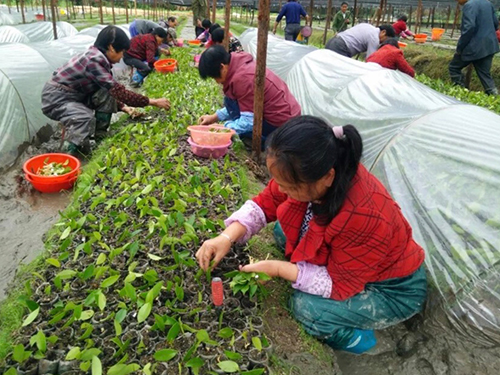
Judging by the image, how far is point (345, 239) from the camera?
1.95 meters

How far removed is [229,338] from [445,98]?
2.82 metres

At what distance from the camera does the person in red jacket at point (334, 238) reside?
1.70m

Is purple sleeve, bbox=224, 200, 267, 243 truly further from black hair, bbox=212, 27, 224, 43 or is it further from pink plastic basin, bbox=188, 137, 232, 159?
black hair, bbox=212, 27, 224, 43

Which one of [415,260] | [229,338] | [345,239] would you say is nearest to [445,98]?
[415,260]

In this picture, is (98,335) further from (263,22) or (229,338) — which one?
(263,22)

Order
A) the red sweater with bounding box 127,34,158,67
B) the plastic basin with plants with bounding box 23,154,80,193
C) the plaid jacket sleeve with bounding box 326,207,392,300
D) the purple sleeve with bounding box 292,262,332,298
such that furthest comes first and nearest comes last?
1. the red sweater with bounding box 127,34,158,67
2. the plastic basin with plants with bounding box 23,154,80,193
3. the purple sleeve with bounding box 292,262,332,298
4. the plaid jacket sleeve with bounding box 326,207,392,300

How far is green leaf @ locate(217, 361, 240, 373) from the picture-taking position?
5.75 feet

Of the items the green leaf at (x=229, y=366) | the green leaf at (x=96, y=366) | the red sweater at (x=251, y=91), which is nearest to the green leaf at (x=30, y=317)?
the green leaf at (x=96, y=366)

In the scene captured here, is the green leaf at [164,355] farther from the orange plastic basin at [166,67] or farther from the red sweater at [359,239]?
the orange plastic basin at [166,67]

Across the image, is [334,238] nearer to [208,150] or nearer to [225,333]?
[225,333]

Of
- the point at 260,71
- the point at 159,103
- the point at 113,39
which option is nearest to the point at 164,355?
the point at 260,71

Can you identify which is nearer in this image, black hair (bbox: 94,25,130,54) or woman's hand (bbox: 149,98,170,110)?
black hair (bbox: 94,25,130,54)

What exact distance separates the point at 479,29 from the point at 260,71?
4734mm

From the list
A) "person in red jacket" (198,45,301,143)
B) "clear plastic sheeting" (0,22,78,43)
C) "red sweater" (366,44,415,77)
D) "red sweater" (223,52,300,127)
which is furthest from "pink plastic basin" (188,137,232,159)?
"clear plastic sheeting" (0,22,78,43)
